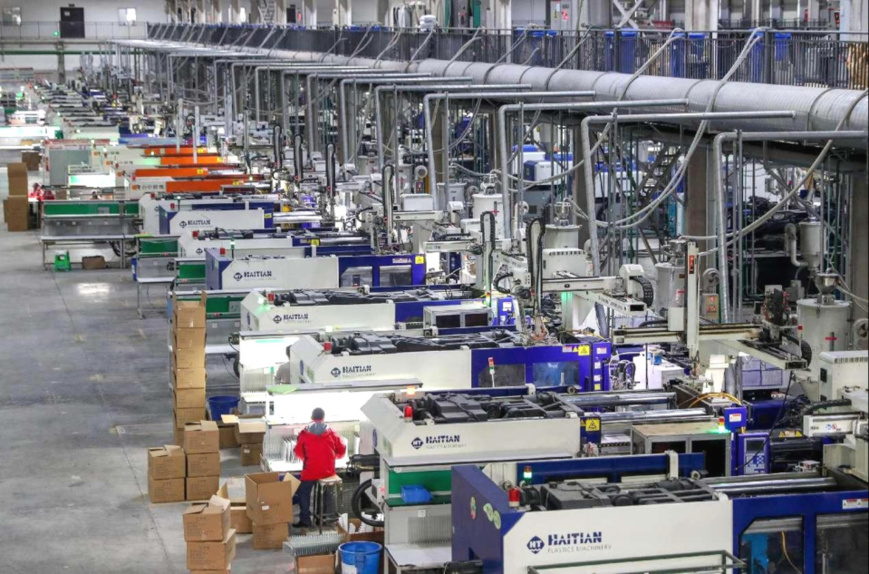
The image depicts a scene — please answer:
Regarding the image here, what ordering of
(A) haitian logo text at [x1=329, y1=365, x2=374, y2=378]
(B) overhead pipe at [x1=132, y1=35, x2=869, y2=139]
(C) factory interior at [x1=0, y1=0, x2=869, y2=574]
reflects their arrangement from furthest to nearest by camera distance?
(A) haitian logo text at [x1=329, y1=365, x2=374, y2=378] → (B) overhead pipe at [x1=132, y1=35, x2=869, y2=139] → (C) factory interior at [x1=0, y1=0, x2=869, y2=574]

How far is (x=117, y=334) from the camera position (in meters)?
26.6

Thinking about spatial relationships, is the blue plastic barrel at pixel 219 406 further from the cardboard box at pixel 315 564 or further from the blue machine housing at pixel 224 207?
the blue machine housing at pixel 224 207

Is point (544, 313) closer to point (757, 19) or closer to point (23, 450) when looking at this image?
point (23, 450)

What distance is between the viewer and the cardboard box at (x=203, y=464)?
53.6 ft

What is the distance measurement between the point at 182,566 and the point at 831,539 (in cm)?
689

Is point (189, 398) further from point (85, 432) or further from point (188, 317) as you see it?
point (85, 432)

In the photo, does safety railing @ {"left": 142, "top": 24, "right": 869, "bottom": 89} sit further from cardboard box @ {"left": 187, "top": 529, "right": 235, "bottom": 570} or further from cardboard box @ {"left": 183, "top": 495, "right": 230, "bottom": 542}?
cardboard box @ {"left": 187, "top": 529, "right": 235, "bottom": 570}

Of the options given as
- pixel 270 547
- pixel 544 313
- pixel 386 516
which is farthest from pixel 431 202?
pixel 386 516

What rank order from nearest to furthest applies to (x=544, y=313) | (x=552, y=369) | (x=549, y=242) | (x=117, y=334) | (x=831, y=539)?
(x=831, y=539) → (x=552, y=369) → (x=549, y=242) → (x=544, y=313) → (x=117, y=334)

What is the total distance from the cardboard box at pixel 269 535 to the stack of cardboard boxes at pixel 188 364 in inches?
165

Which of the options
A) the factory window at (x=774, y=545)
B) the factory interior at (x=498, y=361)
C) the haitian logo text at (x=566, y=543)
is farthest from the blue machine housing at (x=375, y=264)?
the haitian logo text at (x=566, y=543)

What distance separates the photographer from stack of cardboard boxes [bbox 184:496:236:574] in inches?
516

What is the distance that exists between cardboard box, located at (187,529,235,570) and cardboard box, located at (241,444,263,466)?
4406 mm

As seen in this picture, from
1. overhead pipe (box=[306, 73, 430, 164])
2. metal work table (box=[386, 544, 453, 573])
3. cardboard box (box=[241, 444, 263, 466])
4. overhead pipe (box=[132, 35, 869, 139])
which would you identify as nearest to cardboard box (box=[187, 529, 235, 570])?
metal work table (box=[386, 544, 453, 573])
